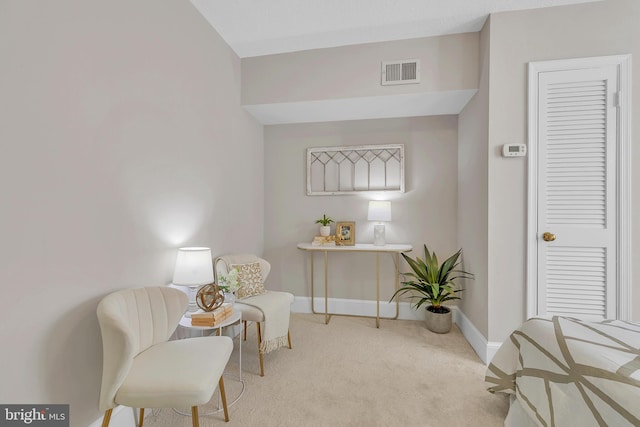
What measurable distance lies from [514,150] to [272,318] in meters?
2.32

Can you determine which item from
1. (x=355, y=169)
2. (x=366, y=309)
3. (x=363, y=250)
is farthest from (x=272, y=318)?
(x=355, y=169)

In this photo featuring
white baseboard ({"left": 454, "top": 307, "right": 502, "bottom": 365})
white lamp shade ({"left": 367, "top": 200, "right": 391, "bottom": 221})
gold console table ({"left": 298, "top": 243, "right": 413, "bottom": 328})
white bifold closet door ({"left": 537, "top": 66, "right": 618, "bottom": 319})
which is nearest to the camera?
white bifold closet door ({"left": 537, "top": 66, "right": 618, "bottom": 319})

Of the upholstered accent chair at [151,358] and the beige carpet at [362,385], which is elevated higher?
the upholstered accent chair at [151,358]

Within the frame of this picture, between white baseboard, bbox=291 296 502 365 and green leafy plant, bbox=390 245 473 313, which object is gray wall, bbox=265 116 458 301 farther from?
green leafy plant, bbox=390 245 473 313

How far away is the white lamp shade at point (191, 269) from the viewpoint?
6.34 ft

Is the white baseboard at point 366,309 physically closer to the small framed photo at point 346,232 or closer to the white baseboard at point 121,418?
the small framed photo at point 346,232

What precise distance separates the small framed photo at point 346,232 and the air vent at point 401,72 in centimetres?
154

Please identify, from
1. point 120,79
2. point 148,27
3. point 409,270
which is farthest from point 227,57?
point 409,270

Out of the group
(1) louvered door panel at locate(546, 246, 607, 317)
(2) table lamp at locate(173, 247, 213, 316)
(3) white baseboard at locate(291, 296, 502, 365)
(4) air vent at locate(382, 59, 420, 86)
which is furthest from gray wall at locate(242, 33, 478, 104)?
(3) white baseboard at locate(291, 296, 502, 365)

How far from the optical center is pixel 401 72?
107 inches

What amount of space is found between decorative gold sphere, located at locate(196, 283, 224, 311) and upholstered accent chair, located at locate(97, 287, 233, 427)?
176mm

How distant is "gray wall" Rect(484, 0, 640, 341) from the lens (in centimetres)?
225

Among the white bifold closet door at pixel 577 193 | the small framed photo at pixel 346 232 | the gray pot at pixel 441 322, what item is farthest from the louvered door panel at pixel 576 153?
the small framed photo at pixel 346 232

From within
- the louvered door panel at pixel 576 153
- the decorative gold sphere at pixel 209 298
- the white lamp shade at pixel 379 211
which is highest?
the louvered door panel at pixel 576 153
